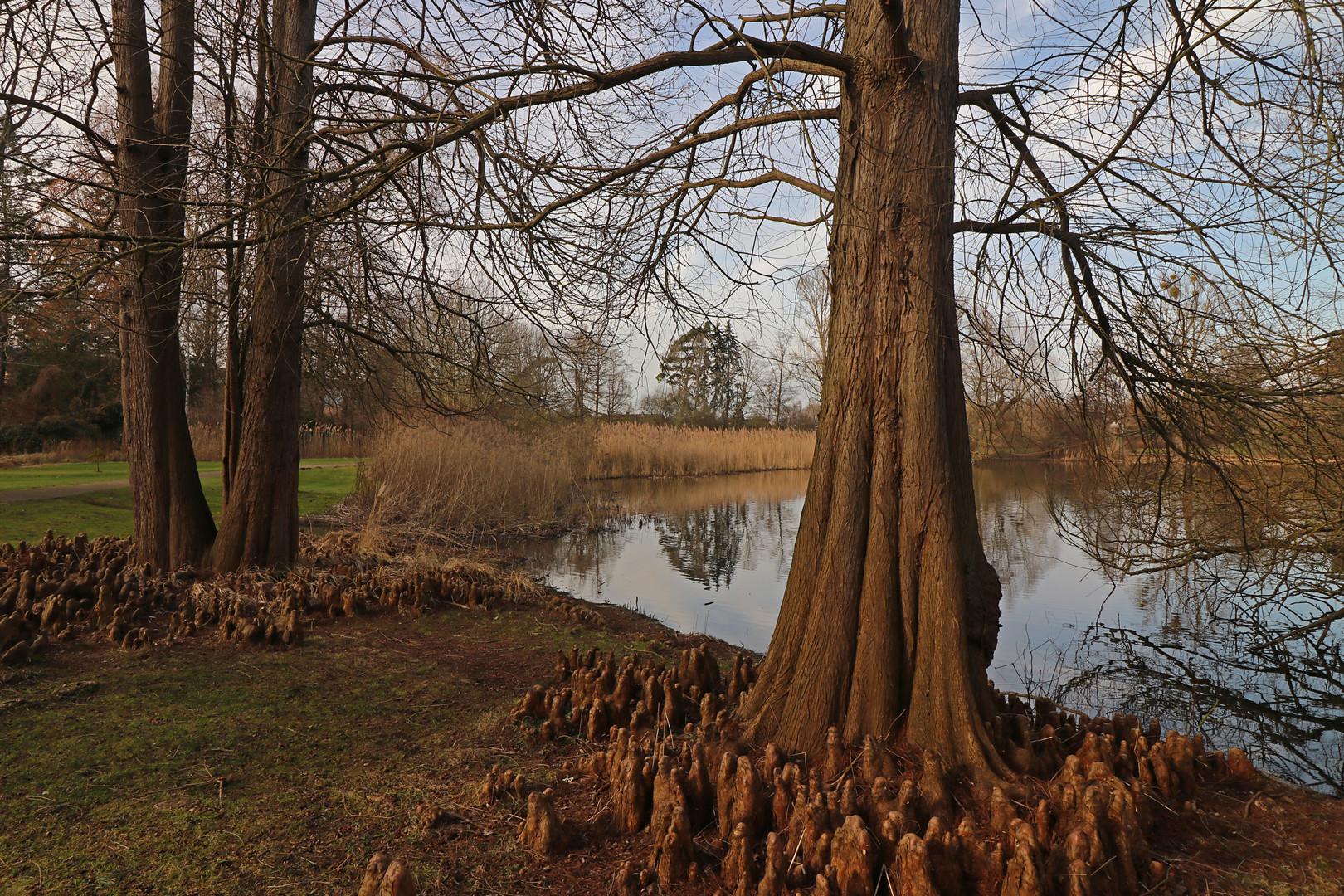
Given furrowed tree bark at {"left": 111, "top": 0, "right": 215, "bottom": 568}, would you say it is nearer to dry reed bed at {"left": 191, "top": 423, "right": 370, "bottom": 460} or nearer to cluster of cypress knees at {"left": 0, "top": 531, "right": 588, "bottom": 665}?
cluster of cypress knees at {"left": 0, "top": 531, "right": 588, "bottom": 665}

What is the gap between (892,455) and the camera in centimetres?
340

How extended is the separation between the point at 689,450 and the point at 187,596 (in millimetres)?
20483

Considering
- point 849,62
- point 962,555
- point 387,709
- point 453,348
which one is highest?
point 849,62

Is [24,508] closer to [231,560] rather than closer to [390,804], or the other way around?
[231,560]

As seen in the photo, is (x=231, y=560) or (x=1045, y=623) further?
(x=1045, y=623)

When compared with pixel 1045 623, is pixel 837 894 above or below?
above

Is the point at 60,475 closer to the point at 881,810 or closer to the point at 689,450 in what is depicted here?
the point at 689,450

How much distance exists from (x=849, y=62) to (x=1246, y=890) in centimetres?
354

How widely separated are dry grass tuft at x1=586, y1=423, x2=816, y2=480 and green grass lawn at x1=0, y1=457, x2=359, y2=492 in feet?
26.7

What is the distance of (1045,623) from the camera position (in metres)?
8.56

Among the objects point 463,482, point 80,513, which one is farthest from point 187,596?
point 463,482

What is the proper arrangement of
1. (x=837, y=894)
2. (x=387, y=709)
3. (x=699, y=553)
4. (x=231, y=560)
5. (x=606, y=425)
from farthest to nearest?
(x=606, y=425) → (x=699, y=553) → (x=231, y=560) → (x=387, y=709) → (x=837, y=894)

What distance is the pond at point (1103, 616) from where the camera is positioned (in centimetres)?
599

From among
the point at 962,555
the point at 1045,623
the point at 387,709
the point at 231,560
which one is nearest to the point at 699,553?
the point at 1045,623
